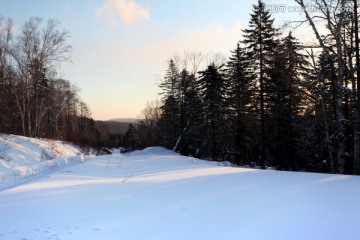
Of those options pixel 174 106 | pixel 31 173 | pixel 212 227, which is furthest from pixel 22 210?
pixel 174 106

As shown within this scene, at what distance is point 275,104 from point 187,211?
969 inches

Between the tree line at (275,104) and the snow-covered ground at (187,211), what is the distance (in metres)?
10.1

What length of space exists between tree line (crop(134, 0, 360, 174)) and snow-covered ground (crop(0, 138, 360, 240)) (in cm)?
1013

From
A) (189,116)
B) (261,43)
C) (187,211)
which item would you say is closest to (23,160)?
(187,211)

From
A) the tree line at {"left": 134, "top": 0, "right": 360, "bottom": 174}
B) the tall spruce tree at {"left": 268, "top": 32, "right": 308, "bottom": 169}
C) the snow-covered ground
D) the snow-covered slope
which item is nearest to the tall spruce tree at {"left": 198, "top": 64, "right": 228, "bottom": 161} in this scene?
the tree line at {"left": 134, "top": 0, "right": 360, "bottom": 174}

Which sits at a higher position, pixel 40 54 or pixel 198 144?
pixel 40 54

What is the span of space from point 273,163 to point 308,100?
670cm

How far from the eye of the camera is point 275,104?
92.0 feet

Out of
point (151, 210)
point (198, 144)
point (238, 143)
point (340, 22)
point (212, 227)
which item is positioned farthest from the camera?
point (198, 144)

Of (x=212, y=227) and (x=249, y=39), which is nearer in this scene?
(x=212, y=227)

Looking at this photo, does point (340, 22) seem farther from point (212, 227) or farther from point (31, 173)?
point (31, 173)

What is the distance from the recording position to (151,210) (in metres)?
5.38

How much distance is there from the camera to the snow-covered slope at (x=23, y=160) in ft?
34.3

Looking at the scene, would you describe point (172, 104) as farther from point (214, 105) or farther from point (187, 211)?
point (187, 211)
